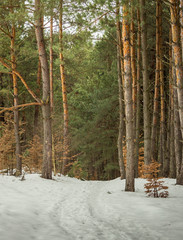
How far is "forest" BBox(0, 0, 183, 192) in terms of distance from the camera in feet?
28.6

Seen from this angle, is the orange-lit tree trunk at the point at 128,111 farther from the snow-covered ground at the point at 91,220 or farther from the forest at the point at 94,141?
the snow-covered ground at the point at 91,220

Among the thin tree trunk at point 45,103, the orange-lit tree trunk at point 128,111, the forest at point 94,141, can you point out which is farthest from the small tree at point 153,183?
the thin tree trunk at point 45,103

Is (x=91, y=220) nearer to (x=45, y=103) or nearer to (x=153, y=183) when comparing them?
(x=153, y=183)

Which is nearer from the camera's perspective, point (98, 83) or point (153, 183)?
point (153, 183)

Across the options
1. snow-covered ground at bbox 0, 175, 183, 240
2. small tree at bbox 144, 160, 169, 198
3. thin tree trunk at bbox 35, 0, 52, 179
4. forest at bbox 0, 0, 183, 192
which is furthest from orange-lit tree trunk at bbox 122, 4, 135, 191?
thin tree trunk at bbox 35, 0, 52, 179

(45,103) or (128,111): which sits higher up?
(45,103)

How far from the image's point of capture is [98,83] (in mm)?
21688

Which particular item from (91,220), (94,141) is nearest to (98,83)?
(94,141)

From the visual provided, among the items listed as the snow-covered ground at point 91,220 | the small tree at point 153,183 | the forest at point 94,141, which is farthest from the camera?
the small tree at point 153,183

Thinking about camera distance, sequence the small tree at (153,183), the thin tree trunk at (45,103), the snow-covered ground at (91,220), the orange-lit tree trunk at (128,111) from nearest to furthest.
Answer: the snow-covered ground at (91,220) → the small tree at (153,183) → the orange-lit tree trunk at (128,111) → the thin tree trunk at (45,103)

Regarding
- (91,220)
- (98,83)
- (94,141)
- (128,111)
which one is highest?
(98,83)

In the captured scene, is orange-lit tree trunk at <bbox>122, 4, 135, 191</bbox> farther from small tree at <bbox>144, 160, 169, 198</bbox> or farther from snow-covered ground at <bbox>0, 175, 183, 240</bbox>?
snow-covered ground at <bbox>0, 175, 183, 240</bbox>

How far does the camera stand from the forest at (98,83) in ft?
28.6

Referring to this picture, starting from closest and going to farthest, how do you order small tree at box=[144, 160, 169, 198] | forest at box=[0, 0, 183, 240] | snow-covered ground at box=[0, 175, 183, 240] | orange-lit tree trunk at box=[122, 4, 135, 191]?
snow-covered ground at box=[0, 175, 183, 240], forest at box=[0, 0, 183, 240], small tree at box=[144, 160, 169, 198], orange-lit tree trunk at box=[122, 4, 135, 191]
